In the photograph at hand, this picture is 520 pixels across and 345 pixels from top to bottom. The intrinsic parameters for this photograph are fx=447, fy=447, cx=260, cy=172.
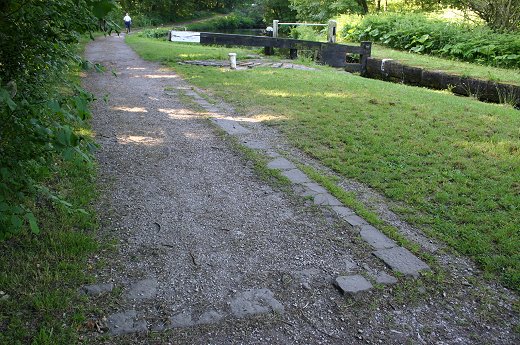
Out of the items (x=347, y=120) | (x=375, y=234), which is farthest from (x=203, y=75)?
(x=375, y=234)

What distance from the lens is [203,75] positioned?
37.0 ft

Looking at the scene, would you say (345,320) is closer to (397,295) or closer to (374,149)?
(397,295)

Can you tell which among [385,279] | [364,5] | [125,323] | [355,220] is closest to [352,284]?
[385,279]

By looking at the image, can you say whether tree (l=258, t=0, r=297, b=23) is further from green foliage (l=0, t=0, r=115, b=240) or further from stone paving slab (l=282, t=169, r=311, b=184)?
green foliage (l=0, t=0, r=115, b=240)

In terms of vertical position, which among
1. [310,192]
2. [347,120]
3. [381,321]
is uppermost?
[347,120]

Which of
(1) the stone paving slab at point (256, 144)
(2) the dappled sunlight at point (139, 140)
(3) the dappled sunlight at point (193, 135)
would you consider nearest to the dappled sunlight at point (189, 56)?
(3) the dappled sunlight at point (193, 135)

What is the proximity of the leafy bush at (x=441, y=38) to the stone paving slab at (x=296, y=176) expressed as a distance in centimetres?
1044

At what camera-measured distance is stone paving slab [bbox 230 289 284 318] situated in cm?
279

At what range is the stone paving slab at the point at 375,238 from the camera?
360 centimetres

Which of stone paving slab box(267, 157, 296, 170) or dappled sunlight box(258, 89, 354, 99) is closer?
stone paving slab box(267, 157, 296, 170)

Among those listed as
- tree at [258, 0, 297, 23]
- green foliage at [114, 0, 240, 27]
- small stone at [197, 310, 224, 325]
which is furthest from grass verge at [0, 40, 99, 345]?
tree at [258, 0, 297, 23]

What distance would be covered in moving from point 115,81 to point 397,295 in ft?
29.7

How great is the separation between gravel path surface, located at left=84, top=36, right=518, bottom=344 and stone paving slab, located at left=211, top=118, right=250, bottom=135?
148 cm

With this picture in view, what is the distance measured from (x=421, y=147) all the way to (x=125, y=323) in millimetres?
4373
